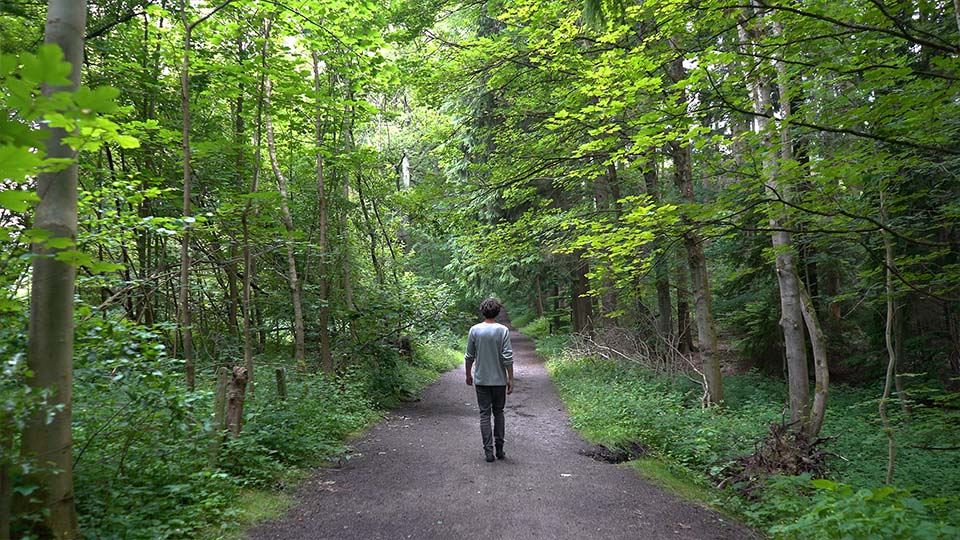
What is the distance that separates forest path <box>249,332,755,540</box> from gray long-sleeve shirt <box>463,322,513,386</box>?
1.05 metres

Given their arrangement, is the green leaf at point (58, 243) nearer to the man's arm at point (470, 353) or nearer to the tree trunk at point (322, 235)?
the man's arm at point (470, 353)

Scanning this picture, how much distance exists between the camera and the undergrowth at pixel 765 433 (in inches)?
140

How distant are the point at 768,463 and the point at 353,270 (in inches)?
353

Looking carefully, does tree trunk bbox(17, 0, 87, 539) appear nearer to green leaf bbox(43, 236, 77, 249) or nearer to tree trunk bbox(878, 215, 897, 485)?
green leaf bbox(43, 236, 77, 249)

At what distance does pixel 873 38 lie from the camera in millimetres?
4348

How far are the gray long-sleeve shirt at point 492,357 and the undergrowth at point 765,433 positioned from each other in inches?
97.2

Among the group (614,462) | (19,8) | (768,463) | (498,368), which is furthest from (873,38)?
(19,8)

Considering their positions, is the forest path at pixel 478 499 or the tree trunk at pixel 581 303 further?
the tree trunk at pixel 581 303

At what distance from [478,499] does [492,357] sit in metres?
1.76

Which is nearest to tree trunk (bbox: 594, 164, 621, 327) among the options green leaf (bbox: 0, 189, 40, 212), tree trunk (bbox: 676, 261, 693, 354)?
tree trunk (bbox: 676, 261, 693, 354)

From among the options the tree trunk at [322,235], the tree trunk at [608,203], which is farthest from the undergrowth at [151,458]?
the tree trunk at [608,203]

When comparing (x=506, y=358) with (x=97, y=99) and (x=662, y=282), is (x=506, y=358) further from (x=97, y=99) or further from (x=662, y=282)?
(x=662, y=282)

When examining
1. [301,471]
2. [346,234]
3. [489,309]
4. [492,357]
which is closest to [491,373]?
[492,357]

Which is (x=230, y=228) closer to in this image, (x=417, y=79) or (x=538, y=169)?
(x=417, y=79)
